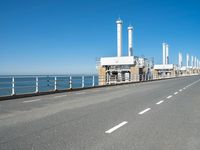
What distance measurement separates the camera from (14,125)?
26.7 ft

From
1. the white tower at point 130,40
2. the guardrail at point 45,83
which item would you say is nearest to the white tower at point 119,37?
the white tower at point 130,40

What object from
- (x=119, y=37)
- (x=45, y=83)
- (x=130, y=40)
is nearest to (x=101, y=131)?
(x=45, y=83)

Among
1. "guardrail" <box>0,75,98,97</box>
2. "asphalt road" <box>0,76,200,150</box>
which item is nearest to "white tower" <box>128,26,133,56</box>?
"guardrail" <box>0,75,98,97</box>

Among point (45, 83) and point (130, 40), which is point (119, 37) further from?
point (45, 83)

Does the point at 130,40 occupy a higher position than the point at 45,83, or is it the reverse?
the point at 130,40

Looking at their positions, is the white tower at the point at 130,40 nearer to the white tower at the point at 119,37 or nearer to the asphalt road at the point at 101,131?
the white tower at the point at 119,37

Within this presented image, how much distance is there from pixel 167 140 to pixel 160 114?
13.6 feet

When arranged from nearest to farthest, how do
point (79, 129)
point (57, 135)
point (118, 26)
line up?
point (57, 135)
point (79, 129)
point (118, 26)

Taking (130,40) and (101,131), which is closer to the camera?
(101,131)

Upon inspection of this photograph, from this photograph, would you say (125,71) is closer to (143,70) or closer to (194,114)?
(143,70)

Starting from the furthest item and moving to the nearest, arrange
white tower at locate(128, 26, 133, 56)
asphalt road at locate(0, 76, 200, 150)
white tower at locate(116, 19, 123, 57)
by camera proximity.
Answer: white tower at locate(128, 26, 133, 56)
white tower at locate(116, 19, 123, 57)
asphalt road at locate(0, 76, 200, 150)

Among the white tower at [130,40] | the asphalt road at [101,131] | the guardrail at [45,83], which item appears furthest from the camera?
the white tower at [130,40]

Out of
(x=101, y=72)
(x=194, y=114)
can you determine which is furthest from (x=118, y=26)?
(x=194, y=114)

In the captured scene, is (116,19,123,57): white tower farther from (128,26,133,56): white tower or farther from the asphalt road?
the asphalt road
